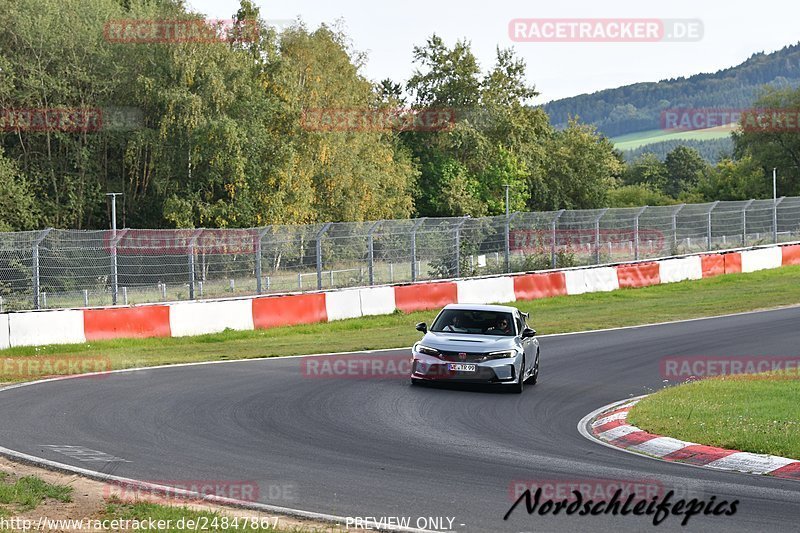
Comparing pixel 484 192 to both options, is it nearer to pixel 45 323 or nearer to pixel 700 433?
pixel 45 323

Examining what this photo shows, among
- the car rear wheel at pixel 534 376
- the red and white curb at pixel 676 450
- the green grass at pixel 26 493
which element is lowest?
the red and white curb at pixel 676 450

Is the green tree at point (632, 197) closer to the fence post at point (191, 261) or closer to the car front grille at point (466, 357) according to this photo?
the fence post at point (191, 261)

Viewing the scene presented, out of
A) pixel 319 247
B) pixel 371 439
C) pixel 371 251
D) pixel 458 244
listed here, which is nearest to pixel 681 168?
pixel 458 244

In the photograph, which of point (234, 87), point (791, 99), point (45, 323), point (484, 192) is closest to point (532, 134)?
point (484, 192)

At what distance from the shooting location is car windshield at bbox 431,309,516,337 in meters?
16.9

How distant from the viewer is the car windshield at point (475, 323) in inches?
666

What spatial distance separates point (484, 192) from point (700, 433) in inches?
2677

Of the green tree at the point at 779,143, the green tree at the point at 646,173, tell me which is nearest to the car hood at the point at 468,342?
the green tree at the point at 779,143

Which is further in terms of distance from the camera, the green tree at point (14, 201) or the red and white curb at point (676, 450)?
the green tree at point (14, 201)

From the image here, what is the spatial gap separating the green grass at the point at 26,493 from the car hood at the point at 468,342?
7779 millimetres
